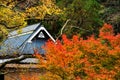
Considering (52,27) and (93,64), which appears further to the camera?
(52,27)

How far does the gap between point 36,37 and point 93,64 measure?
8.75 m

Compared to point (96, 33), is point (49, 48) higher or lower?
higher

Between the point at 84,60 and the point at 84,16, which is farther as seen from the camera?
the point at 84,16

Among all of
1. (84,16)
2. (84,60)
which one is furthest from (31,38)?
(84,16)

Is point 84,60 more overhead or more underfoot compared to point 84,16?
more overhead

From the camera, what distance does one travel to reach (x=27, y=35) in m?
26.8

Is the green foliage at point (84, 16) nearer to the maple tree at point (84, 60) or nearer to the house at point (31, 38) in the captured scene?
the house at point (31, 38)

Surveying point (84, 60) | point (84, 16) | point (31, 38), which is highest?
point (84, 60)

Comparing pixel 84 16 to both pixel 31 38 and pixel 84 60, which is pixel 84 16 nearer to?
pixel 31 38

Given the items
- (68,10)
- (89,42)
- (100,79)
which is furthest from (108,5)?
(100,79)

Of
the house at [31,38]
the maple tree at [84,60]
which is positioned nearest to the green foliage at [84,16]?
the house at [31,38]

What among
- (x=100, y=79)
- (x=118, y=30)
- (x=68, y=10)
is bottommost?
(x=118, y=30)

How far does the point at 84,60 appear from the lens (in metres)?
18.7

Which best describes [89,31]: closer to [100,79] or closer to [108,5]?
[108,5]
